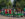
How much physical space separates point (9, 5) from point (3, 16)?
29 cm

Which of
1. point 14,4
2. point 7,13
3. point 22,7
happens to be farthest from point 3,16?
point 22,7

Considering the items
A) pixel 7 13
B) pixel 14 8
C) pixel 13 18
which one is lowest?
pixel 13 18

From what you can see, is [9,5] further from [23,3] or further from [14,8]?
[23,3]

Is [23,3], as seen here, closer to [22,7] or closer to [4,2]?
[22,7]

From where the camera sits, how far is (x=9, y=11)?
1.06m

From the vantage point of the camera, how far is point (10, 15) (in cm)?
106

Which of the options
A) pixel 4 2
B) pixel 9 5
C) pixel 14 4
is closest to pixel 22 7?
pixel 14 4

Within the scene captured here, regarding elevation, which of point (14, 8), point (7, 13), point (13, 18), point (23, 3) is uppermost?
point (23, 3)

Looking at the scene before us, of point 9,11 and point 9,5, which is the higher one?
point 9,5

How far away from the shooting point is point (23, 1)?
3.47 feet

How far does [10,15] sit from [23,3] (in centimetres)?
41

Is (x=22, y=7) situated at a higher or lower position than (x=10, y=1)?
lower

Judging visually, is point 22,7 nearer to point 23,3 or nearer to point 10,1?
point 23,3

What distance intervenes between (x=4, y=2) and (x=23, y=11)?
0.49 meters
